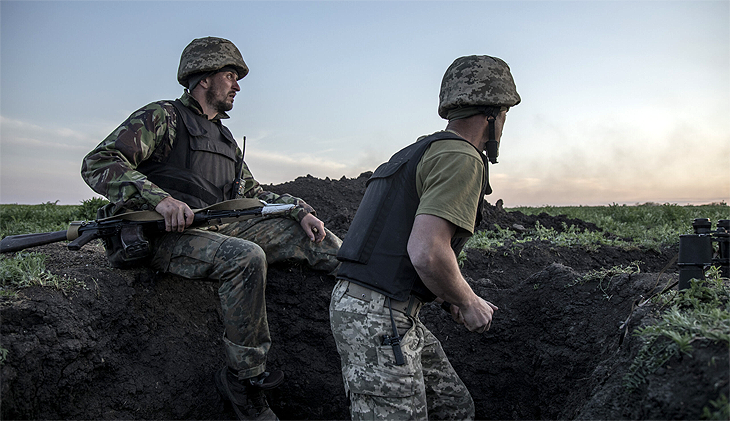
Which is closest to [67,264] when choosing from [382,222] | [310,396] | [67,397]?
[67,397]

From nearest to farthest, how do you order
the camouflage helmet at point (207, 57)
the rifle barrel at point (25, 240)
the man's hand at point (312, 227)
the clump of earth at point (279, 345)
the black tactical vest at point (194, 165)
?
1. the clump of earth at point (279, 345)
2. the rifle barrel at point (25, 240)
3. the black tactical vest at point (194, 165)
4. the man's hand at point (312, 227)
5. the camouflage helmet at point (207, 57)

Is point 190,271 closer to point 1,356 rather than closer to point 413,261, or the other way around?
point 1,356

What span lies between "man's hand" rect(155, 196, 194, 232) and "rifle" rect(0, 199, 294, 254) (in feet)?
0.51

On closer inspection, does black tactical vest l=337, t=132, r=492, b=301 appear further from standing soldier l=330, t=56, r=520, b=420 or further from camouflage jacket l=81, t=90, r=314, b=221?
camouflage jacket l=81, t=90, r=314, b=221

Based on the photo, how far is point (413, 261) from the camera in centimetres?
236

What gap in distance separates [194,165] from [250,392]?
6.51 feet

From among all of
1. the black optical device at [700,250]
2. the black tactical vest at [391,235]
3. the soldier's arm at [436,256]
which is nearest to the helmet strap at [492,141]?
the black tactical vest at [391,235]

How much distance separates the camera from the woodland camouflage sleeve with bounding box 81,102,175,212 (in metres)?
3.89

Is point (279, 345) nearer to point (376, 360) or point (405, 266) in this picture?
point (376, 360)

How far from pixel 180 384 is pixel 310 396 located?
1.17m

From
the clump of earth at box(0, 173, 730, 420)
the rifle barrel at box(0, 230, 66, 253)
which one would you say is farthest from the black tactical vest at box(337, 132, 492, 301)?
the rifle barrel at box(0, 230, 66, 253)

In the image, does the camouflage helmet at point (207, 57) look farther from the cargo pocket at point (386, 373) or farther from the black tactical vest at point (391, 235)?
the cargo pocket at point (386, 373)

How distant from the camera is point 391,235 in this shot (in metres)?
2.58

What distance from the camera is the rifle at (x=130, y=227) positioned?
3914mm
